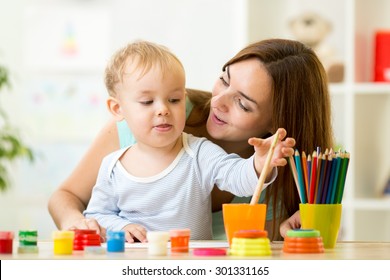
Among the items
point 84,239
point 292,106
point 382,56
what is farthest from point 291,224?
point 382,56

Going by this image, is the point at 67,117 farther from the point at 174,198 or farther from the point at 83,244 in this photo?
the point at 83,244

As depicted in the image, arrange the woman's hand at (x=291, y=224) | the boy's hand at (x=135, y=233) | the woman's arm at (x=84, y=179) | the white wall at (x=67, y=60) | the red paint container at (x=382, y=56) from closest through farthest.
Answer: the boy's hand at (x=135, y=233), the woman's hand at (x=291, y=224), the woman's arm at (x=84, y=179), the red paint container at (x=382, y=56), the white wall at (x=67, y=60)

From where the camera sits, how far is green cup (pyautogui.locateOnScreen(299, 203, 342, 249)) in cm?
124

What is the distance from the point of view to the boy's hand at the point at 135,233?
1419mm

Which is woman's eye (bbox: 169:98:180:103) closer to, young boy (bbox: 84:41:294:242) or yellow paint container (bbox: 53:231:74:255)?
young boy (bbox: 84:41:294:242)

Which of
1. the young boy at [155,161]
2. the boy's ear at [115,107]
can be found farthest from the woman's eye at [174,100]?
the boy's ear at [115,107]

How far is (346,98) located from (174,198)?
2.45 metres

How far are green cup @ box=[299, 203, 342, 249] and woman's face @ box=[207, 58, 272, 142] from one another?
431mm

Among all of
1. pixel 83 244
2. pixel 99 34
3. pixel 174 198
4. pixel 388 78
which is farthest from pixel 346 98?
pixel 83 244

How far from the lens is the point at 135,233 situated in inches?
56.6

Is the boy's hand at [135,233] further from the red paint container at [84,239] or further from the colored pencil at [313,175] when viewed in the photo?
the colored pencil at [313,175]

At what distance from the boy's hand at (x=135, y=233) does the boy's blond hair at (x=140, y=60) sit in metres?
0.29

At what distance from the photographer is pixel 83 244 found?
1.17 metres

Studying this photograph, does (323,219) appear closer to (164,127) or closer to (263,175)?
(263,175)
